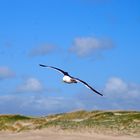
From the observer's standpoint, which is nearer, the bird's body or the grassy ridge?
the bird's body

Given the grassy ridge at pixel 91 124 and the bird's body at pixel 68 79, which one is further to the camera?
the grassy ridge at pixel 91 124

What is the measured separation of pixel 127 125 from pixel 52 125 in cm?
840

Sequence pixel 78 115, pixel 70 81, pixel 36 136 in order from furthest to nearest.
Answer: pixel 78 115, pixel 36 136, pixel 70 81

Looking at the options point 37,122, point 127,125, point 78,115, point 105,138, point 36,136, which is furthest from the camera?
point 78,115

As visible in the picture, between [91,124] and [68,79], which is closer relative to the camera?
[68,79]

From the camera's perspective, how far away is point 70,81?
100ft

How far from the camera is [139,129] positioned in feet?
150

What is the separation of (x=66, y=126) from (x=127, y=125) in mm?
6373

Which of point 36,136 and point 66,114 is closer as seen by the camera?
point 36,136

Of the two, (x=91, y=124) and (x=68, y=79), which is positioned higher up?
(x=91, y=124)

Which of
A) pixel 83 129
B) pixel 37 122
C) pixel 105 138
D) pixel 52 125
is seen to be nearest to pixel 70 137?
pixel 105 138

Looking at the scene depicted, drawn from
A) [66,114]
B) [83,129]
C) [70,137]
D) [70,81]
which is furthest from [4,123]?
[70,81]

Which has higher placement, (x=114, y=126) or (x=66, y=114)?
(x=66, y=114)

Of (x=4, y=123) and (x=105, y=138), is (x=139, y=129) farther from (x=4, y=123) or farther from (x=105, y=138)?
(x=4, y=123)
